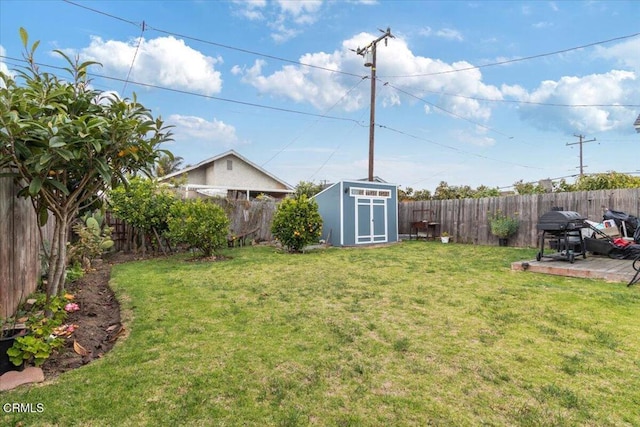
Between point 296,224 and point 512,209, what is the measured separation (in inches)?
277

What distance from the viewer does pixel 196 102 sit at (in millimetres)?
Answer: 13250

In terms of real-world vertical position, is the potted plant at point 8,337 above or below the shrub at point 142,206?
below

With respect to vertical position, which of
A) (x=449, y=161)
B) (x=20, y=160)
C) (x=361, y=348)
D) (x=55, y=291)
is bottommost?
(x=361, y=348)

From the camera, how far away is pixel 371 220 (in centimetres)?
1215

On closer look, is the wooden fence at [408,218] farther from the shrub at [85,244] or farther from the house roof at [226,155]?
the house roof at [226,155]

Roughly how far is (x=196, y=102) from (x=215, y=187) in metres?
→ 6.18

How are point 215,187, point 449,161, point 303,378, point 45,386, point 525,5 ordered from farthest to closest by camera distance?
point 449,161, point 215,187, point 525,5, point 303,378, point 45,386

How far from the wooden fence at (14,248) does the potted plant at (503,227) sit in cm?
1130

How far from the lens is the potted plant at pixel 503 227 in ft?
34.6

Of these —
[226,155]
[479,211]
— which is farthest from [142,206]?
[226,155]

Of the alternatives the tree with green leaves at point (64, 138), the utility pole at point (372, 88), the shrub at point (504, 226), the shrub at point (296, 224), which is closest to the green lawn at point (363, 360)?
the tree with green leaves at point (64, 138)

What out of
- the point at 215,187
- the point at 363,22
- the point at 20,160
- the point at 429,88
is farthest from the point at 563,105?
the point at 20,160

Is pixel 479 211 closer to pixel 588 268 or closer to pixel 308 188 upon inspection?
pixel 588 268

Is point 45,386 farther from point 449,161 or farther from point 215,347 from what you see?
point 449,161
